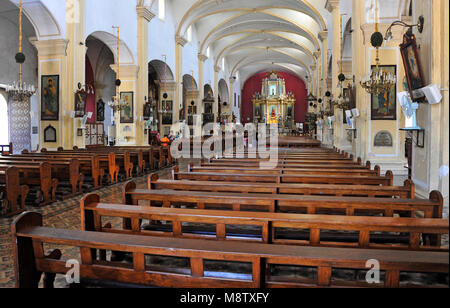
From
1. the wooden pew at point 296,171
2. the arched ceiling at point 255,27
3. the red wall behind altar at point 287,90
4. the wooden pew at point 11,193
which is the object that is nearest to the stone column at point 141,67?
the arched ceiling at point 255,27

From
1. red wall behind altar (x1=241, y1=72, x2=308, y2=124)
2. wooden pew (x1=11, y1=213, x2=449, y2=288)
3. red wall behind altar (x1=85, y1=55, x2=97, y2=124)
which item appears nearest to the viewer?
wooden pew (x1=11, y1=213, x2=449, y2=288)

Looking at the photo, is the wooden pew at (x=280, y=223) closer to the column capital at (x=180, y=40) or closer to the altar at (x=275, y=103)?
the column capital at (x=180, y=40)

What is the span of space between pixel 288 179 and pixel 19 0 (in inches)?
322

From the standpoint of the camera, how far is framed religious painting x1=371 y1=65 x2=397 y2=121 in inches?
301

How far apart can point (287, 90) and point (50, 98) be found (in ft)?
85.7

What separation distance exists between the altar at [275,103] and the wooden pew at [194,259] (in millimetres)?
29922

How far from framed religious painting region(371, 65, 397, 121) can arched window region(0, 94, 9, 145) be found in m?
12.4

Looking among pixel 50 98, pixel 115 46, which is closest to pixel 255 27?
pixel 115 46

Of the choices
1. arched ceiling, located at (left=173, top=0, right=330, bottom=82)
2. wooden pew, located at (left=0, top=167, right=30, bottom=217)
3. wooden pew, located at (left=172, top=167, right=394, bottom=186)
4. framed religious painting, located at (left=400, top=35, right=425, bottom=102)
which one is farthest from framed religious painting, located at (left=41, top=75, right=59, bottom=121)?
framed religious painting, located at (left=400, top=35, right=425, bottom=102)

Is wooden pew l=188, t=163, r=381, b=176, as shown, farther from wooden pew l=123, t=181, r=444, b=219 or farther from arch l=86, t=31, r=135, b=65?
arch l=86, t=31, r=135, b=65

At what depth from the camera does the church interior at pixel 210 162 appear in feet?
5.83

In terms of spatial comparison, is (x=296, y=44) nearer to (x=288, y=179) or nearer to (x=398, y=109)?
(x=398, y=109)

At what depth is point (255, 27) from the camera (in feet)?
68.0
